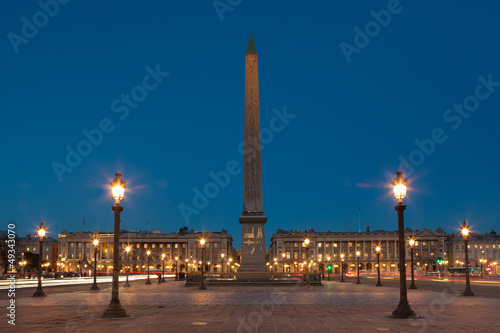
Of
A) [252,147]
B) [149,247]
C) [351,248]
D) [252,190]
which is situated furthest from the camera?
[149,247]

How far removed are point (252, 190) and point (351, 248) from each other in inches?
5550

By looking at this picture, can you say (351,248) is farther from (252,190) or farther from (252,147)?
(252,147)

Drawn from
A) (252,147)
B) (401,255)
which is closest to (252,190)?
(252,147)

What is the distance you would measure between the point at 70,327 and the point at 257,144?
1217 inches

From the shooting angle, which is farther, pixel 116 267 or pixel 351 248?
→ pixel 351 248

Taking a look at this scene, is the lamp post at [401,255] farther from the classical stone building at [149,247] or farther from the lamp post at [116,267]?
the classical stone building at [149,247]

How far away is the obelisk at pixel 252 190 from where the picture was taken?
43719 mm

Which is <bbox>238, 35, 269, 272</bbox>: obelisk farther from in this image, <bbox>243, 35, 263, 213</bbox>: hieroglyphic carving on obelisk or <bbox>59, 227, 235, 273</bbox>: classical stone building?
<bbox>59, 227, 235, 273</bbox>: classical stone building

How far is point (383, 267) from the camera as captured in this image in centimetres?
17562

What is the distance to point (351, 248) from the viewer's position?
586 ft

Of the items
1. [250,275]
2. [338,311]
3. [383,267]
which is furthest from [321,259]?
[338,311]

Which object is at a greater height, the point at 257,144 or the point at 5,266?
the point at 257,144

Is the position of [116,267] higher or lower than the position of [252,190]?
lower

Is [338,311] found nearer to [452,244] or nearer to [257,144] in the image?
[257,144]
